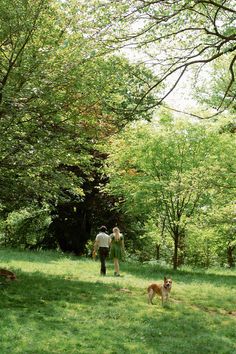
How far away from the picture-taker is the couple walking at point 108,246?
17125mm

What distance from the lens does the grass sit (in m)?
8.46

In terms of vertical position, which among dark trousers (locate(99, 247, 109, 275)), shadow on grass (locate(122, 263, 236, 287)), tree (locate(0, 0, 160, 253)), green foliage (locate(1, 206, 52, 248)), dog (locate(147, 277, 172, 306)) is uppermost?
tree (locate(0, 0, 160, 253))

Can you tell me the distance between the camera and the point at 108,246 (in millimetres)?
17328

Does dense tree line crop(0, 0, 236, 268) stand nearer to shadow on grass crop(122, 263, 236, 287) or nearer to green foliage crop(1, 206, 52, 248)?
shadow on grass crop(122, 263, 236, 287)

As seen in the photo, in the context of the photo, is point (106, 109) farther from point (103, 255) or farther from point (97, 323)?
point (103, 255)

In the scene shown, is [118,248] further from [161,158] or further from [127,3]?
[127,3]

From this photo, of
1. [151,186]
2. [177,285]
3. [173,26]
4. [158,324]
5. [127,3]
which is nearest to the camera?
[127,3]

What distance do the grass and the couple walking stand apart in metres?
0.59

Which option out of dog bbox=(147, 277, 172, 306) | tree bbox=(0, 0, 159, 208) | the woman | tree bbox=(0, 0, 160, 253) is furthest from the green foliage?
dog bbox=(147, 277, 172, 306)

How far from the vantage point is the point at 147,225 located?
3109 centimetres

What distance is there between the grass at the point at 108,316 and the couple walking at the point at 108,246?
23.2 inches

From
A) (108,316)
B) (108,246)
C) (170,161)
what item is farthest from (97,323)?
(170,161)

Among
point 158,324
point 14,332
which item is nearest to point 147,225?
point 158,324

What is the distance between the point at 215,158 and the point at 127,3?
43.9 feet
